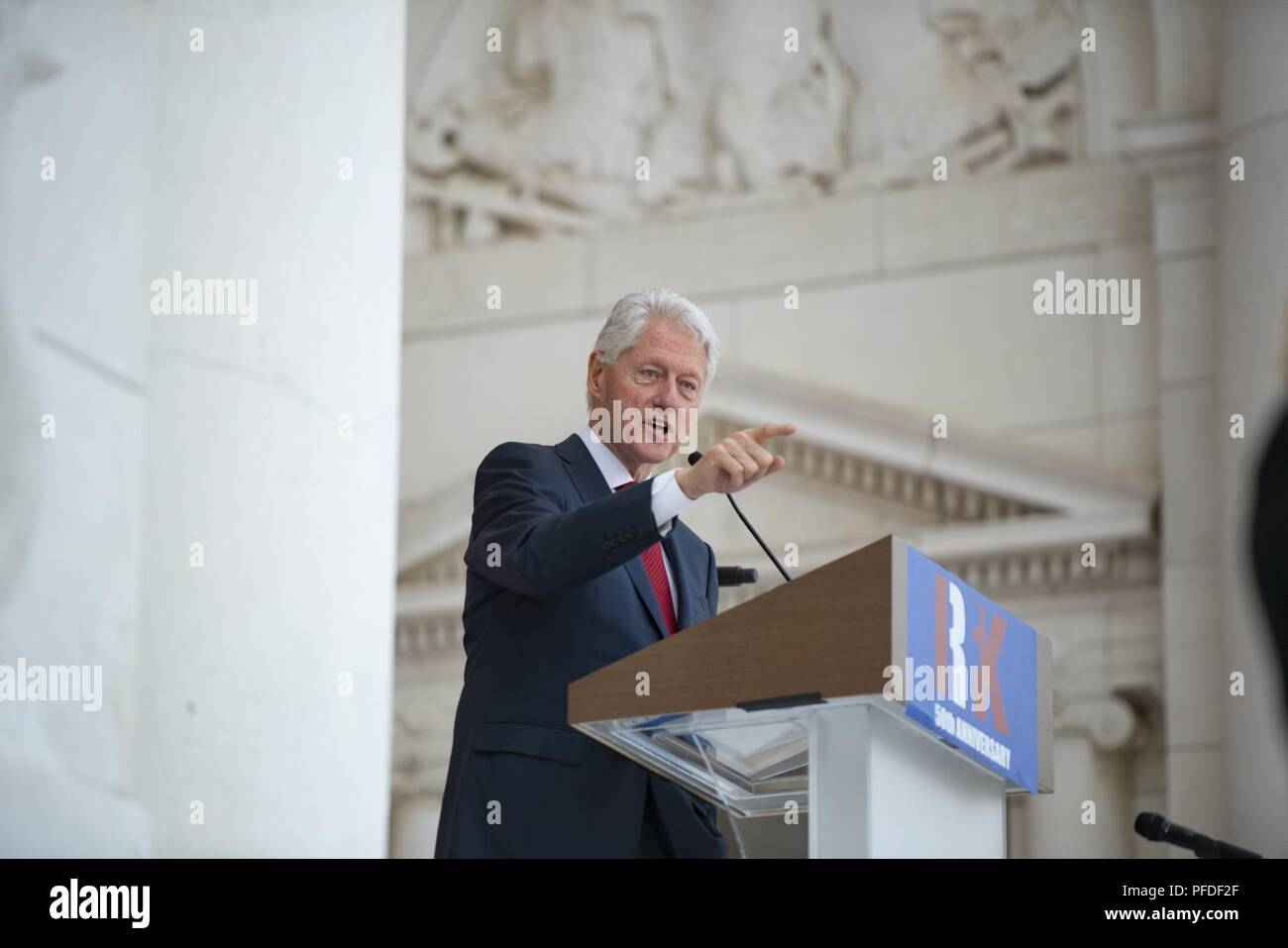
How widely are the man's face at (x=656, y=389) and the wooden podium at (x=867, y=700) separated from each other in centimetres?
66

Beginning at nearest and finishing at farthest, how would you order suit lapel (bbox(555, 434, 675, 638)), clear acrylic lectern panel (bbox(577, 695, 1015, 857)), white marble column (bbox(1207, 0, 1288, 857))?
clear acrylic lectern panel (bbox(577, 695, 1015, 857)) → suit lapel (bbox(555, 434, 675, 638)) → white marble column (bbox(1207, 0, 1288, 857))

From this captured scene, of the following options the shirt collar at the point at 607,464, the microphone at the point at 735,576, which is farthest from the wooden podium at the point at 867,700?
the shirt collar at the point at 607,464

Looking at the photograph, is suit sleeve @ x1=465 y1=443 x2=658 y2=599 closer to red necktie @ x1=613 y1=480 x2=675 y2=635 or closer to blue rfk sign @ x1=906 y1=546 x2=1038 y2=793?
red necktie @ x1=613 y1=480 x2=675 y2=635

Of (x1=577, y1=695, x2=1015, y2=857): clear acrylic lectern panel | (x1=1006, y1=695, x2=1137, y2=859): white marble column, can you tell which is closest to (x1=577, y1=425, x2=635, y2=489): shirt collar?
(x1=577, y1=695, x2=1015, y2=857): clear acrylic lectern panel

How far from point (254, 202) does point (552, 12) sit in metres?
5.85

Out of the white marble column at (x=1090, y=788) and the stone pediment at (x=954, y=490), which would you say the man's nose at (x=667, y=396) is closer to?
the stone pediment at (x=954, y=490)

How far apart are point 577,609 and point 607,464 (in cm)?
35

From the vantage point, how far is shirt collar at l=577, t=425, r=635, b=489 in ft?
11.2

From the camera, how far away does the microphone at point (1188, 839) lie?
298cm

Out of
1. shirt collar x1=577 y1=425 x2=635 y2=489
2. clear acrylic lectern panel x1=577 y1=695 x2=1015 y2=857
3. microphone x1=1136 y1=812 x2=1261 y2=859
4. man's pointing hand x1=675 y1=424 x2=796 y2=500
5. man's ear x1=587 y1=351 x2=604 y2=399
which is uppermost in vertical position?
man's ear x1=587 y1=351 x2=604 y2=399

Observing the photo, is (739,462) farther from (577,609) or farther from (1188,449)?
(1188,449)

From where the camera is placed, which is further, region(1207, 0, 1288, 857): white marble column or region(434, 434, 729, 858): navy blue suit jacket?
region(1207, 0, 1288, 857): white marble column
